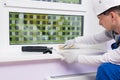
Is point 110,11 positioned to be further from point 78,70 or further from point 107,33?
point 78,70

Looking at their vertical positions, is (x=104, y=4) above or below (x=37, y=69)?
above

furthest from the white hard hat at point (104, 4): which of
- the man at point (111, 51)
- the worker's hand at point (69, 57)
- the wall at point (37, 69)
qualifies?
the wall at point (37, 69)

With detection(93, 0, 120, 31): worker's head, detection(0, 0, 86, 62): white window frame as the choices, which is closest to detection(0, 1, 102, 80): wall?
detection(0, 0, 86, 62): white window frame

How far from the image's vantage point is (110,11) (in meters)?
1.01

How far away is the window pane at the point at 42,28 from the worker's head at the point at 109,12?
37 cm

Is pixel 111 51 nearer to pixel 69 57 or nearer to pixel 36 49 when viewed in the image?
pixel 69 57

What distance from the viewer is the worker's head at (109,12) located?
993 millimetres

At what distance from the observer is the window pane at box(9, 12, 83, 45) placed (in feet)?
4.00

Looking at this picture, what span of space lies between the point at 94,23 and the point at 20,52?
59cm

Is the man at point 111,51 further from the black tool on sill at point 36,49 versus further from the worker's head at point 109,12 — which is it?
the black tool on sill at point 36,49

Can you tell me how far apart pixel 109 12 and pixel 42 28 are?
1.53 ft

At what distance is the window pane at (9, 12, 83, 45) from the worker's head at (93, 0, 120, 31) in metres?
0.37

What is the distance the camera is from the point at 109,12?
3.31ft

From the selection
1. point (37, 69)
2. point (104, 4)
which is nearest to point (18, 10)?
point (37, 69)
